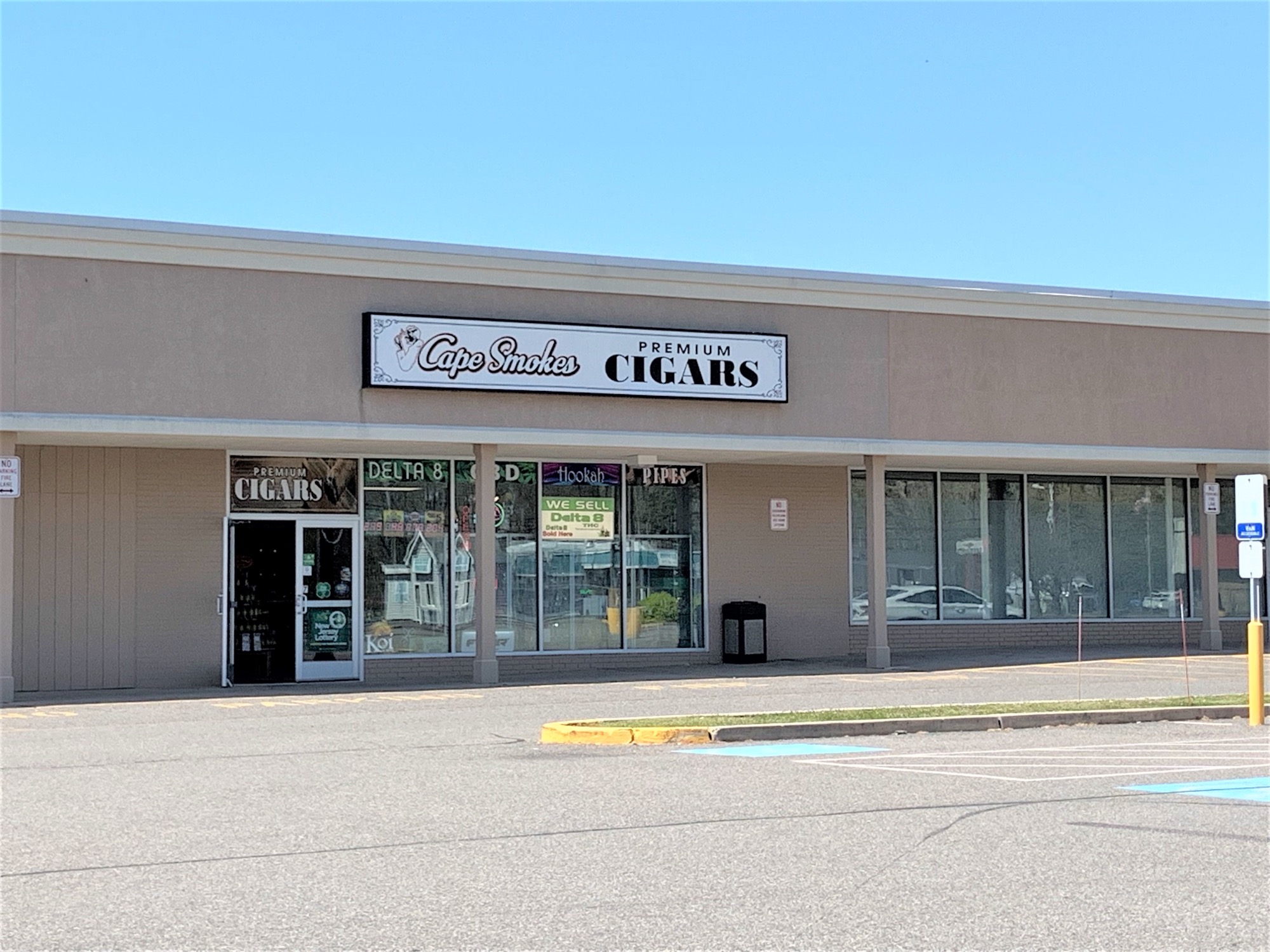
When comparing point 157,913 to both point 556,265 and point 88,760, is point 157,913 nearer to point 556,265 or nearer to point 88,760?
point 88,760

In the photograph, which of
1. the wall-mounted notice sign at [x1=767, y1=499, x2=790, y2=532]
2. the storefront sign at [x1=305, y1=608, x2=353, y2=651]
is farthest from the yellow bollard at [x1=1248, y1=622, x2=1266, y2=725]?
the storefront sign at [x1=305, y1=608, x2=353, y2=651]

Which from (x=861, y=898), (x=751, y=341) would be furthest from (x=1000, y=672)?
(x=861, y=898)

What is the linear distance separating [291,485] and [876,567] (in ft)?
28.7

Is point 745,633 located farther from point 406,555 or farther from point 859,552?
point 406,555

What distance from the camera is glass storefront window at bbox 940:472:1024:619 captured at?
26891 millimetres

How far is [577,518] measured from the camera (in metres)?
24.2

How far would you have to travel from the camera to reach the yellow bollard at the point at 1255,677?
15.7 m

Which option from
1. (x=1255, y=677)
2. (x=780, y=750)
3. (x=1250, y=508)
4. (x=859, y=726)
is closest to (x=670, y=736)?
(x=780, y=750)

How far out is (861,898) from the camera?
24.2ft

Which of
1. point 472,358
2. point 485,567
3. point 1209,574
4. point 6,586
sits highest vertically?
point 472,358

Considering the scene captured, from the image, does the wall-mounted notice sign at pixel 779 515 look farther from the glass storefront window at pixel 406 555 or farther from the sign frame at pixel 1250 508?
the sign frame at pixel 1250 508

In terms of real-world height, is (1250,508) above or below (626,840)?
above

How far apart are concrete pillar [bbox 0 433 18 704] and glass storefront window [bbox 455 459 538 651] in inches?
268

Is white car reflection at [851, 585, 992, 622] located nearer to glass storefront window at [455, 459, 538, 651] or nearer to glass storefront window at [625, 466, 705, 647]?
glass storefront window at [625, 466, 705, 647]
